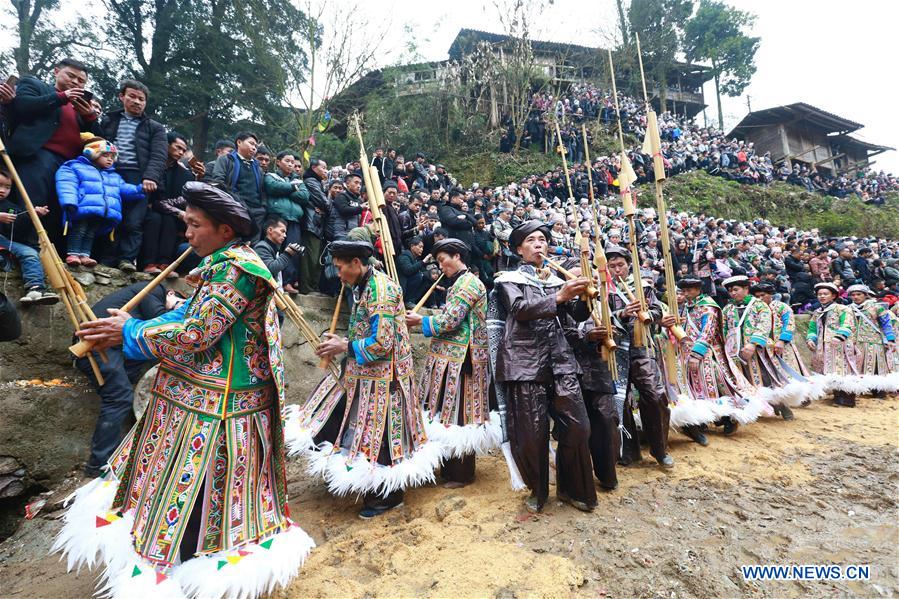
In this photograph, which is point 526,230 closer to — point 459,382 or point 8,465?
point 459,382

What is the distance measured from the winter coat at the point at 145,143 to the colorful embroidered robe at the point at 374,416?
279 centimetres

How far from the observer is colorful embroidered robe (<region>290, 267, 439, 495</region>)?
10.2 feet

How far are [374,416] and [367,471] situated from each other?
373 mm

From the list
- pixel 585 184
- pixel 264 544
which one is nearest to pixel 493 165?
pixel 585 184

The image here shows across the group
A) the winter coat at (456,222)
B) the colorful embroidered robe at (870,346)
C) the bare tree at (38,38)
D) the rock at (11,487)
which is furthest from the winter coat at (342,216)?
the bare tree at (38,38)

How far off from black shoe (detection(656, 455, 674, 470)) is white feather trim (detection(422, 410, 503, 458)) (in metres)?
1.66

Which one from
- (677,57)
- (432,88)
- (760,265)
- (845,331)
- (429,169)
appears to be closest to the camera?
(845,331)

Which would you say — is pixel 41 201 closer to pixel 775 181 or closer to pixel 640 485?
pixel 640 485

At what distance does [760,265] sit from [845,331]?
18.8 ft

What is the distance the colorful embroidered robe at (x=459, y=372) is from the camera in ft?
12.1

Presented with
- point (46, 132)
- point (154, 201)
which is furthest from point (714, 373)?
point (46, 132)

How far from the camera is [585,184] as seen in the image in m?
17.3

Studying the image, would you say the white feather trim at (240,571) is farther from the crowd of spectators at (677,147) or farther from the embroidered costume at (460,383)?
the crowd of spectators at (677,147)

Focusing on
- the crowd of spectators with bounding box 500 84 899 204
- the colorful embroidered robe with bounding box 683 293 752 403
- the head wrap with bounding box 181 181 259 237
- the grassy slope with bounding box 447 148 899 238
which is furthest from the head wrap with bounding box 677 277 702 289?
the grassy slope with bounding box 447 148 899 238
